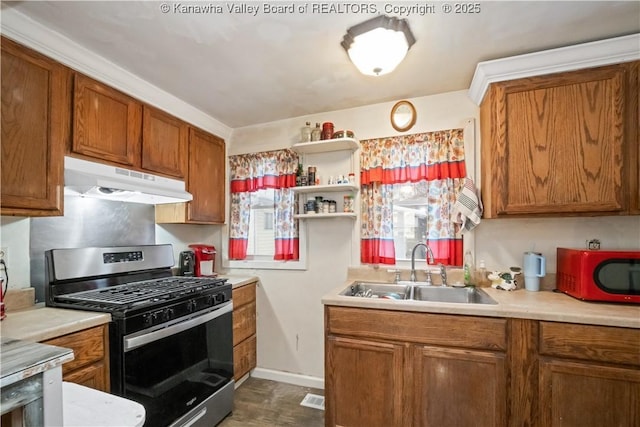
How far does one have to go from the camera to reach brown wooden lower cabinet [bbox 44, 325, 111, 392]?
131 centimetres

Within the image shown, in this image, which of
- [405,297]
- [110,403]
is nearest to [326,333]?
[405,297]

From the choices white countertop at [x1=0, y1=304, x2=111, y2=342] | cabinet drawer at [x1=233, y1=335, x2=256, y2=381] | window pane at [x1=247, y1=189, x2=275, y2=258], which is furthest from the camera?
window pane at [x1=247, y1=189, x2=275, y2=258]

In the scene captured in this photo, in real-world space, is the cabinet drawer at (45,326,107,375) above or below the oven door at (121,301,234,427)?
above

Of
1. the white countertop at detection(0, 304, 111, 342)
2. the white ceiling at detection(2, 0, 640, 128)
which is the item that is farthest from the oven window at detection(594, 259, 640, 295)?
the white countertop at detection(0, 304, 111, 342)

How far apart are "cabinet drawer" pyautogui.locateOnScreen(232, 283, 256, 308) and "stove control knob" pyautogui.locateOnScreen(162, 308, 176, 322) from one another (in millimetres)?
746

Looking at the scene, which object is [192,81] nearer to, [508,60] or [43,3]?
[43,3]

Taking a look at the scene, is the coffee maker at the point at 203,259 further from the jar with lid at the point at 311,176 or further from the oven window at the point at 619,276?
the oven window at the point at 619,276

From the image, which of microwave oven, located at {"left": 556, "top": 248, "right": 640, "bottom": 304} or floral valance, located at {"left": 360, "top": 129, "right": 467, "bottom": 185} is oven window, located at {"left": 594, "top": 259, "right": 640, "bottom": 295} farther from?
floral valance, located at {"left": 360, "top": 129, "right": 467, "bottom": 185}

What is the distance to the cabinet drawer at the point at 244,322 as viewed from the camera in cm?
250

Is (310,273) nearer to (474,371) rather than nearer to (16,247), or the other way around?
(474,371)

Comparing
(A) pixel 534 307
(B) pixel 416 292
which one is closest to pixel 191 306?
(B) pixel 416 292

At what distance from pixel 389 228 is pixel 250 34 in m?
1.64

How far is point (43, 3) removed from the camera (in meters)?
1.34

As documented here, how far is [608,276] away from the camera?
1647 millimetres
